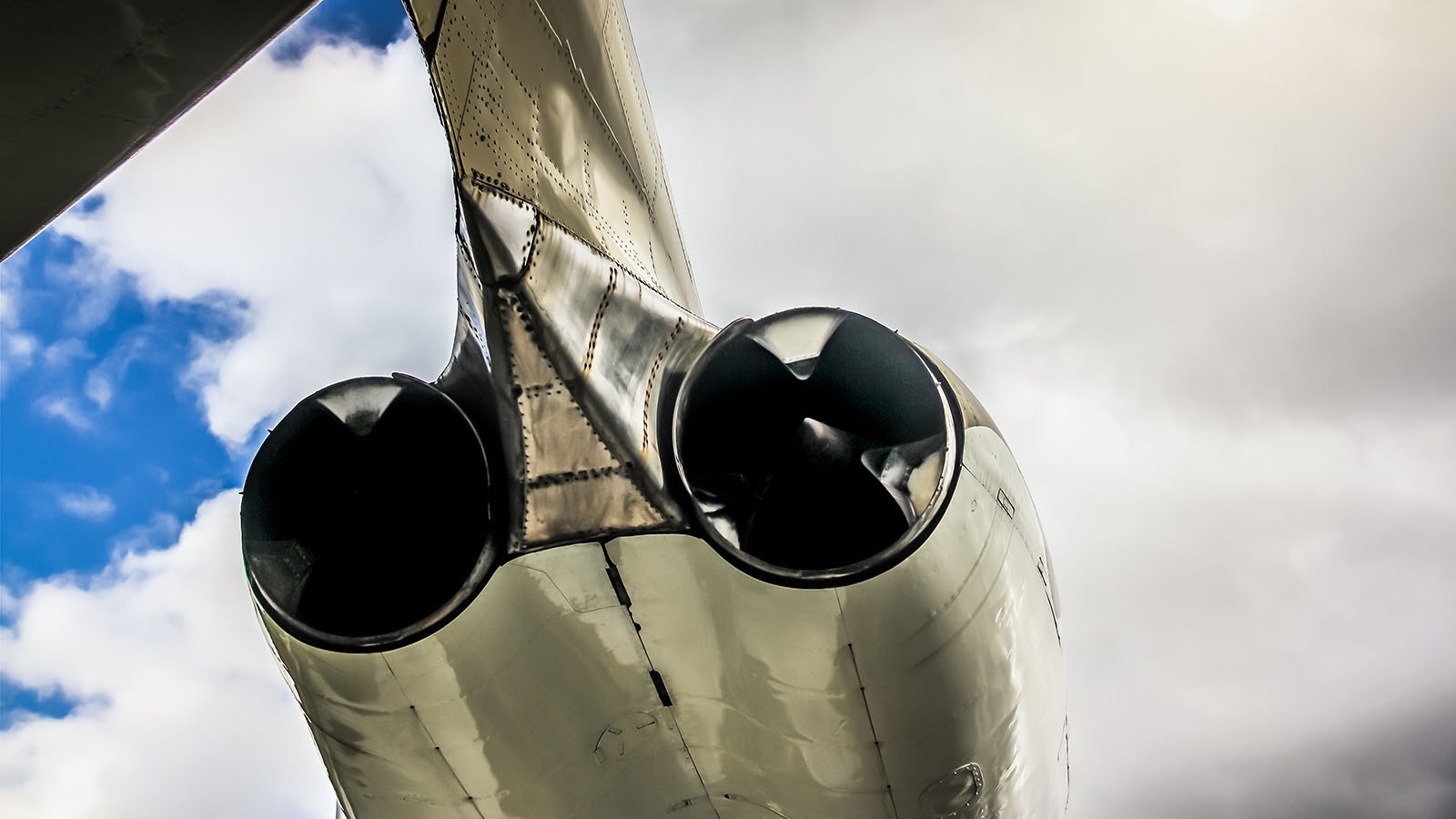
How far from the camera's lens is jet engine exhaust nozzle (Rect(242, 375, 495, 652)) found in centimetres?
315

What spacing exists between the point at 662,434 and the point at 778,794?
1.62 meters

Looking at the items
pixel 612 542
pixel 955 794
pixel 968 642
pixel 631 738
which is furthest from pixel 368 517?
pixel 955 794

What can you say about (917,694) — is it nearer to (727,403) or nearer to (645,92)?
(727,403)

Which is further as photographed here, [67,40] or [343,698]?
[343,698]

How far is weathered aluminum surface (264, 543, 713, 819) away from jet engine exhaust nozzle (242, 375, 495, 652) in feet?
0.34

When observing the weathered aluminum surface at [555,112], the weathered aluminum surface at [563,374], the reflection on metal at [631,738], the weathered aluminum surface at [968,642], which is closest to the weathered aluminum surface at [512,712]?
the reflection on metal at [631,738]

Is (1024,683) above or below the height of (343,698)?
below

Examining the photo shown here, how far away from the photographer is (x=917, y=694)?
312 centimetres

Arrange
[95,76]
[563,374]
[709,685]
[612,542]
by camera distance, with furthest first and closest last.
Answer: [709,685], [612,542], [563,374], [95,76]

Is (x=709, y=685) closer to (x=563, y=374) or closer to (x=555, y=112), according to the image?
(x=563, y=374)

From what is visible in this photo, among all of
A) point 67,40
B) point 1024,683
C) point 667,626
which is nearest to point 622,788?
point 667,626

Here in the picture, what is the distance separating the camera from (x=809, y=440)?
115 inches

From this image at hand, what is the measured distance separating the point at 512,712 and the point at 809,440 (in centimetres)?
150

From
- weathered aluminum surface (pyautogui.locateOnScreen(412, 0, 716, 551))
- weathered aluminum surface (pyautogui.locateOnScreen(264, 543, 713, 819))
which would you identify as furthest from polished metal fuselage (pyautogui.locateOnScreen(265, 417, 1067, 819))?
weathered aluminum surface (pyautogui.locateOnScreen(412, 0, 716, 551))
